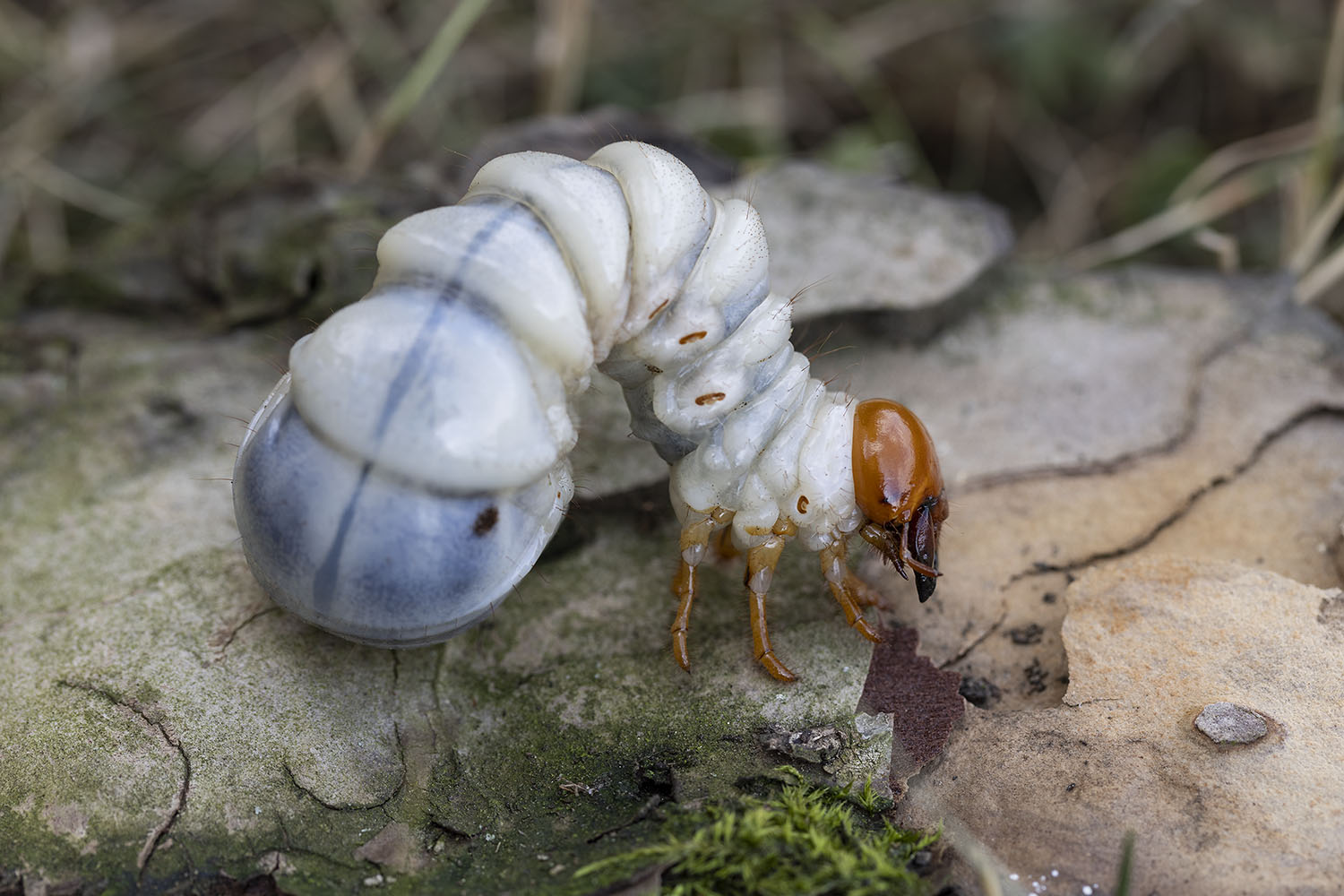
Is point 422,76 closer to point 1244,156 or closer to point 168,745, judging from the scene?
point 168,745

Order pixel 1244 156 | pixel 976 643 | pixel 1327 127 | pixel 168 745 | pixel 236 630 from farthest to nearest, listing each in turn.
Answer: pixel 1244 156
pixel 1327 127
pixel 976 643
pixel 236 630
pixel 168 745

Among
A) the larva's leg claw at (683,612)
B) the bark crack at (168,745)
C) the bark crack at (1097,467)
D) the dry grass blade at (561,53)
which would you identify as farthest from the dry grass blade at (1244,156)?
the bark crack at (168,745)

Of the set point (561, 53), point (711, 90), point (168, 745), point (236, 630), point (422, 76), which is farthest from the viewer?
point (711, 90)

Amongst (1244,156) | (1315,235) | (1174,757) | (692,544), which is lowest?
(1174,757)

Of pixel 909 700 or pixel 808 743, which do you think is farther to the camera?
pixel 909 700

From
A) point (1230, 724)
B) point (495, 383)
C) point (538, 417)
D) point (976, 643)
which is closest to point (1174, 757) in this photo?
point (1230, 724)

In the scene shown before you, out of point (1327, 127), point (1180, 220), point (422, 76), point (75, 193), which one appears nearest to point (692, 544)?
point (422, 76)

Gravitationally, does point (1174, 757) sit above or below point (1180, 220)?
below

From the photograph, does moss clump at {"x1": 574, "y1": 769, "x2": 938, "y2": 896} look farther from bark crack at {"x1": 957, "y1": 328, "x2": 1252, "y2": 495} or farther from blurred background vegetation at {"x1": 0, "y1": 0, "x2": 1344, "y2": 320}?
blurred background vegetation at {"x1": 0, "y1": 0, "x2": 1344, "y2": 320}

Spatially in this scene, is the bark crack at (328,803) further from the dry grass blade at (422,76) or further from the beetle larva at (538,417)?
the dry grass blade at (422,76)
